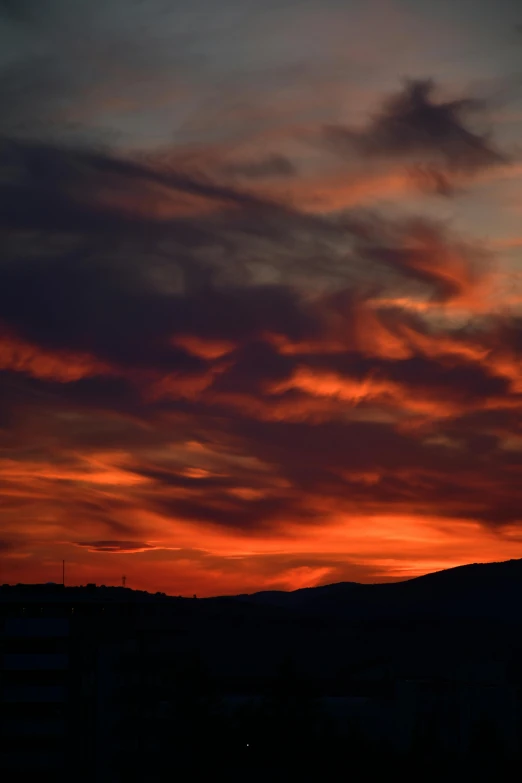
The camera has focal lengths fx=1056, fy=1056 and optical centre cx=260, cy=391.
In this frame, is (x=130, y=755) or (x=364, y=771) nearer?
(x=364, y=771)

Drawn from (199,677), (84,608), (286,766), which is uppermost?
(84,608)

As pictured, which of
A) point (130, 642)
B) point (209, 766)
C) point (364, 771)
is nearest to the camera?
point (364, 771)

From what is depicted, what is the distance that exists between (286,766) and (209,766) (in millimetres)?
8984

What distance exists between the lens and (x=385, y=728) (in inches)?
5039

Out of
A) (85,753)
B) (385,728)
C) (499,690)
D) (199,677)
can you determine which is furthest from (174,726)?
(499,690)

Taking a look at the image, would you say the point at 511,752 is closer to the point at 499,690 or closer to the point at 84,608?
the point at 499,690

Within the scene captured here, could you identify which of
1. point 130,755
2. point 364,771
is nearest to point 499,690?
point 364,771

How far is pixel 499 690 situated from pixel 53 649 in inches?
2144

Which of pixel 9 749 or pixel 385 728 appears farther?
pixel 385 728

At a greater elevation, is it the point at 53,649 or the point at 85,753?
the point at 53,649

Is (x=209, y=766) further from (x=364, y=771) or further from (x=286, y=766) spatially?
(x=364, y=771)

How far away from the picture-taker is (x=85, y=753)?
394 ft

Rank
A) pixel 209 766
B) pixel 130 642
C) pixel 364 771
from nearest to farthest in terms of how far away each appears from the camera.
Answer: pixel 364 771 < pixel 209 766 < pixel 130 642

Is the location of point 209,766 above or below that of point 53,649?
below
